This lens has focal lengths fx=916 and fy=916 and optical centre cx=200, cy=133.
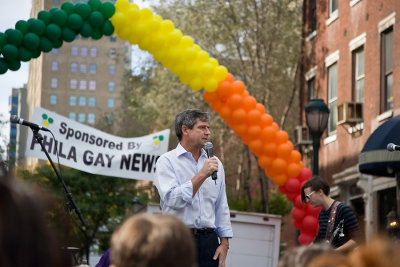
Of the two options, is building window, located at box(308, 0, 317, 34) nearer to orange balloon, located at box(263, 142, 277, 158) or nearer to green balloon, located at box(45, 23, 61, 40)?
orange balloon, located at box(263, 142, 277, 158)

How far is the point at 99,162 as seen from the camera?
16359 millimetres

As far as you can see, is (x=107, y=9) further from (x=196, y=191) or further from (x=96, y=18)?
(x=196, y=191)

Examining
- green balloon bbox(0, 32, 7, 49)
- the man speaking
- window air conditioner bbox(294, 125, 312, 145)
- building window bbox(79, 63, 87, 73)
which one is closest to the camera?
the man speaking

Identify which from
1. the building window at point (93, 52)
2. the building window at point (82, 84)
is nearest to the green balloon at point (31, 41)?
the building window at point (82, 84)

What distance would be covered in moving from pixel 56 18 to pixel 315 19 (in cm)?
1472

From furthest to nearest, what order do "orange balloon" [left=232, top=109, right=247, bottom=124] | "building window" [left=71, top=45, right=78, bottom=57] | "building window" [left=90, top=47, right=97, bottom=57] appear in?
"building window" [left=90, top=47, right=97, bottom=57]
"building window" [left=71, top=45, right=78, bottom=57]
"orange balloon" [left=232, top=109, right=247, bottom=124]

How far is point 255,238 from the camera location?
1758 centimetres

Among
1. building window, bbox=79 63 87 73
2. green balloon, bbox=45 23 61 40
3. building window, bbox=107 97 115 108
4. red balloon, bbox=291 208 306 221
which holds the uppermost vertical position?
building window, bbox=79 63 87 73

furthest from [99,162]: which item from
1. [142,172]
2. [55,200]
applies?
[55,200]

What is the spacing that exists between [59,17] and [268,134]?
4.91 metres

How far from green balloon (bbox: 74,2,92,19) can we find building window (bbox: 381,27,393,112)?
A: 8504mm

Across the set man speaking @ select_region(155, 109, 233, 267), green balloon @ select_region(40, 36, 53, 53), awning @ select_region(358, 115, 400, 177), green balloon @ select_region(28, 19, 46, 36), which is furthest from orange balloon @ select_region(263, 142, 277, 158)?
man speaking @ select_region(155, 109, 233, 267)

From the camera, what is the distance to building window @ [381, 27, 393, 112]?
21.5 meters

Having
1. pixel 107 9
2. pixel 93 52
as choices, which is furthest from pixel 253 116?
pixel 93 52
